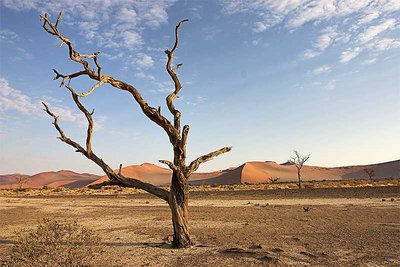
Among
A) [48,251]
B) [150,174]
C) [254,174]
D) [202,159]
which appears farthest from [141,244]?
[150,174]

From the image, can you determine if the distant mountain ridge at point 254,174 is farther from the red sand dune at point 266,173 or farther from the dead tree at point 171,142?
the dead tree at point 171,142

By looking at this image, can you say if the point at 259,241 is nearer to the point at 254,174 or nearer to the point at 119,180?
the point at 119,180

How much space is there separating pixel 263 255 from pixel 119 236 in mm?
5931

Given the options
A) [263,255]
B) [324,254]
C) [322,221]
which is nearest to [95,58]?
[263,255]

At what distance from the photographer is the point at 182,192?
10133 mm

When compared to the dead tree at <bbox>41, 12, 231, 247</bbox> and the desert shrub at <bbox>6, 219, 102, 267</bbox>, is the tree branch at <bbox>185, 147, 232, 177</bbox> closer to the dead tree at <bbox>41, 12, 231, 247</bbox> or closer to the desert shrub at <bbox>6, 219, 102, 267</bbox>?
the dead tree at <bbox>41, 12, 231, 247</bbox>

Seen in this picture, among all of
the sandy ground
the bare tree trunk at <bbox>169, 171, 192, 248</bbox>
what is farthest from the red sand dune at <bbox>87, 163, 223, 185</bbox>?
the bare tree trunk at <bbox>169, 171, 192, 248</bbox>

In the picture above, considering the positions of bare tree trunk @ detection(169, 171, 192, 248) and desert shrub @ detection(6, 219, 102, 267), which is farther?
bare tree trunk @ detection(169, 171, 192, 248)

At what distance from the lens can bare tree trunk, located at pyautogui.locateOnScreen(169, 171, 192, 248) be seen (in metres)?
9.98

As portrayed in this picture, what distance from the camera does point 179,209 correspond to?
1006cm

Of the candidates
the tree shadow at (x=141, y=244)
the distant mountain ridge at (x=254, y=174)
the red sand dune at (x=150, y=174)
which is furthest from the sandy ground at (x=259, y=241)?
the red sand dune at (x=150, y=174)

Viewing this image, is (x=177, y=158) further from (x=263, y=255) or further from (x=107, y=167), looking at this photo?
(x=263, y=255)

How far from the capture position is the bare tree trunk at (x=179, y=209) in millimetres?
9984

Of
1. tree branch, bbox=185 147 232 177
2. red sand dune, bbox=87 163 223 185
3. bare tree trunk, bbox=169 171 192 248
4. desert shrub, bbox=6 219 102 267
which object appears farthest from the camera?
red sand dune, bbox=87 163 223 185
